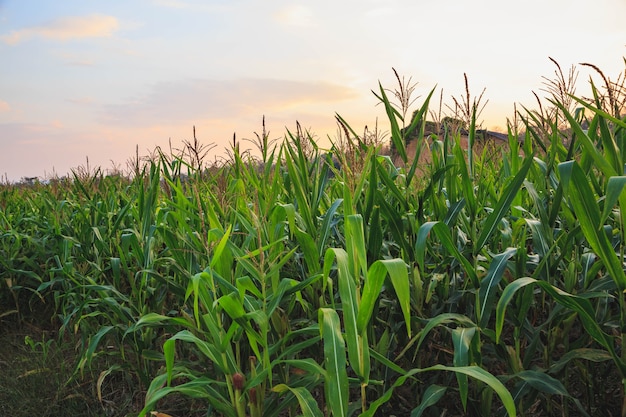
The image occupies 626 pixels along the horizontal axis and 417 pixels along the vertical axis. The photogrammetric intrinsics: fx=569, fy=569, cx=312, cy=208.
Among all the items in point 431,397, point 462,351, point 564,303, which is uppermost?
point 564,303

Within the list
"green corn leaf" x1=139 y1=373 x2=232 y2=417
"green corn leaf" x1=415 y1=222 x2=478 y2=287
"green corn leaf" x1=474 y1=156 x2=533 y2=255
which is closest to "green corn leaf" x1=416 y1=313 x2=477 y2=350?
"green corn leaf" x1=415 y1=222 x2=478 y2=287

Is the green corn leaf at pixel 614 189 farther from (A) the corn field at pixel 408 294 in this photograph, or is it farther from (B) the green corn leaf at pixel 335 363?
(B) the green corn leaf at pixel 335 363

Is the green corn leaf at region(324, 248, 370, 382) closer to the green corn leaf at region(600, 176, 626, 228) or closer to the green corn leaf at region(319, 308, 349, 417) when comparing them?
the green corn leaf at region(319, 308, 349, 417)

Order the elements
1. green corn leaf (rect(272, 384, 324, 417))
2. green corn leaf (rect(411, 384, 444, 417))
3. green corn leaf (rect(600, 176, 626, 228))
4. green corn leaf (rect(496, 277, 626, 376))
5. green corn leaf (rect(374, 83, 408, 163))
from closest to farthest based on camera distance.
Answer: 1. green corn leaf (rect(600, 176, 626, 228))
2. green corn leaf (rect(496, 277, 626, 376))
3. green corn leaf (rect(272, 384, 324, 417))
4. green corn leaf (rect(411, 384, 444, 417))
5. green corn leaf (rect(374, 83, 408, 163))

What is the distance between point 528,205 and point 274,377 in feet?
4.78

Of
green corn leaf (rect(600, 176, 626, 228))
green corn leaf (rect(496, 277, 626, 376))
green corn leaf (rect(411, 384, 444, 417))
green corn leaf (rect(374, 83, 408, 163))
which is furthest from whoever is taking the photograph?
green corn leaf (rect(374, 83, 408, 163))

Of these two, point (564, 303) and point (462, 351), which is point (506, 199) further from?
point (462, 351)

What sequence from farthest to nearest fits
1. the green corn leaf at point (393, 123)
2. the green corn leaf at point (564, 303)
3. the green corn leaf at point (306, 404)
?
the green corn leaf at point (393, 123), the green corn leaf at point (306, 404), the green corn leaf at point (564, 303)

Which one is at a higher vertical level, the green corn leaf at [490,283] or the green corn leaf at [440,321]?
the green corn leaf at [490,283]

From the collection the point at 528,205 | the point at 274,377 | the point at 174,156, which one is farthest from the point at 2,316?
the point at 528,205

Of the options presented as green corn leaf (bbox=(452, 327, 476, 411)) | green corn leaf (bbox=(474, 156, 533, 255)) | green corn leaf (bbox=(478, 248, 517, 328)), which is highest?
green corn leaf (bbox=(474, 156, 533, 255))

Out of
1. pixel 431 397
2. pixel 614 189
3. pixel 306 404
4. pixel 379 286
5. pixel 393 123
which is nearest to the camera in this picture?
pixel 614 189

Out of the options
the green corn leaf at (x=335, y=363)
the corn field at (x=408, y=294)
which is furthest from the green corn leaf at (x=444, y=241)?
the green corn leaf at (x=335, y=363)

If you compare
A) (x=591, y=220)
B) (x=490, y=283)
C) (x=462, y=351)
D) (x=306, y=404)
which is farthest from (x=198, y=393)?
(x=591, y=220)
